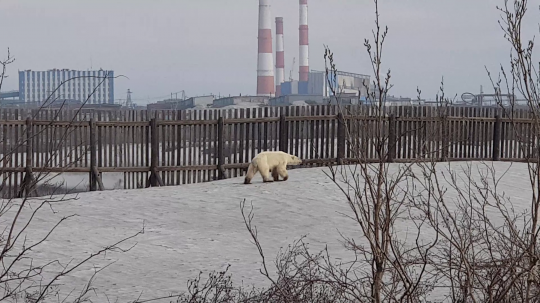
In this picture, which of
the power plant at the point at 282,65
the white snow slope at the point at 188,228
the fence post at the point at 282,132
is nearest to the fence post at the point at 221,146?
the white snow slope at the point at 188,228

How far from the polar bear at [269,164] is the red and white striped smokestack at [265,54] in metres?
62.5

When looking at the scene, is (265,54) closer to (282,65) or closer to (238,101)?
(282,65)

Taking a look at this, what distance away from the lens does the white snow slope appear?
8.27 metres

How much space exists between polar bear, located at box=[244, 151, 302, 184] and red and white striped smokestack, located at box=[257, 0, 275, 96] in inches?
2461

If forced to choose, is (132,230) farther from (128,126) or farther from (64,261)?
(128,126)

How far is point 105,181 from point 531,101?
14653mm

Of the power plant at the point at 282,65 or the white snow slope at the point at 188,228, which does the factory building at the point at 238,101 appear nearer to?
the power plant at the point at 282,65

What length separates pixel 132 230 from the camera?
1122 cm

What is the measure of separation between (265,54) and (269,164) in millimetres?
65440

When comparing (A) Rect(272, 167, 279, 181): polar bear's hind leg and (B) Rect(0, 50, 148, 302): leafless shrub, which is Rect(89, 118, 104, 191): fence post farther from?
(A) Rect(272, 167, 279, 181): polar bear's hind leg

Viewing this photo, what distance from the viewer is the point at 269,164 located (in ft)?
47.8

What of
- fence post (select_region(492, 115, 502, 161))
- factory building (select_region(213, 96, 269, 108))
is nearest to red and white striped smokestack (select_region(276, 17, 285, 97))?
factory building (select_region(213, 96, 269, 108))

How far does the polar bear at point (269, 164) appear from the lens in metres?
14.4

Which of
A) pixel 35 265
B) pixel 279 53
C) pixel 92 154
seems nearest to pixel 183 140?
pixel 92 154
